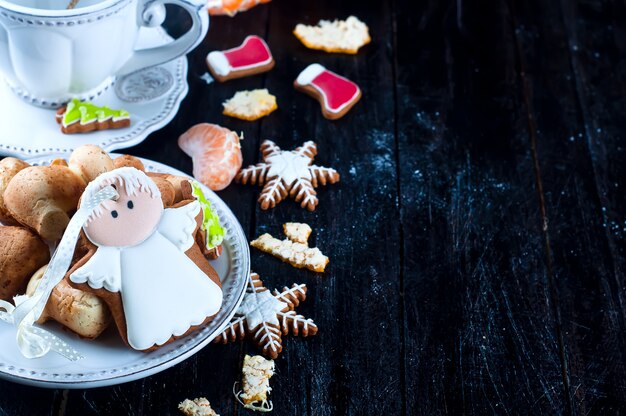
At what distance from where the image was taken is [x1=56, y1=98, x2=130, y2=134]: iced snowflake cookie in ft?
3.92

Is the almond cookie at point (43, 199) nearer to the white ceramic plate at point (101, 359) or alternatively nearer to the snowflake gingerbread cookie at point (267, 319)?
the white ceramic plate at point (101, 359)

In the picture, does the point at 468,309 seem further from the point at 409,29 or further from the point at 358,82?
the point at 409,29

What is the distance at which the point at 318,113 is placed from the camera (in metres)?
1.37

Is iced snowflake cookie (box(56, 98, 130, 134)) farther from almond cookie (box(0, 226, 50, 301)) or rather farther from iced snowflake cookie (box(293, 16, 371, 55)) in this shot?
iced snowflake cookie (box(293, 16, 371, 55))

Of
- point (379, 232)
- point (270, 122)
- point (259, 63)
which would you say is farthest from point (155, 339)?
point (259, 63)

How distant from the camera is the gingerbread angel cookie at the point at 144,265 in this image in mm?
859

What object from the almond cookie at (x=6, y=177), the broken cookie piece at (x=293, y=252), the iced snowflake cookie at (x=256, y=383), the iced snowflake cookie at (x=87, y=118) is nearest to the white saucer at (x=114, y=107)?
the iced snowflake cookie at (x=87, y=118)

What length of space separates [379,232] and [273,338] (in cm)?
26

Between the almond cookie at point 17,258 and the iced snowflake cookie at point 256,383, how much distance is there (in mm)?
281

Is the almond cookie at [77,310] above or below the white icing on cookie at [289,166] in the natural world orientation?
below

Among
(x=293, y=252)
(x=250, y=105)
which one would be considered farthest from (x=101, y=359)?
(x=250, y=105)

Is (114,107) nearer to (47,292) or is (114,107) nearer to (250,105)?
(250,105)

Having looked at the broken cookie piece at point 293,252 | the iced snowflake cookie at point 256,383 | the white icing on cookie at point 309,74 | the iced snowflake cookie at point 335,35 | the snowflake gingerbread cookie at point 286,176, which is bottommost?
the iced snowflake cookie at point 256,383

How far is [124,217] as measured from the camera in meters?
0.86
